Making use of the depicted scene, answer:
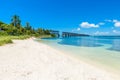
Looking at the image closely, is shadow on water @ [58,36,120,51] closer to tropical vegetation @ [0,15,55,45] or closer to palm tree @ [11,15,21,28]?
tropical vegetation @ [0,15,55,45]

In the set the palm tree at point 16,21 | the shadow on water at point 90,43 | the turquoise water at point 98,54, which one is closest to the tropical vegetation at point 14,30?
the palm tree at point 16,21

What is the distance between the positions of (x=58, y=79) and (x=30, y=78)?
3.79 feet

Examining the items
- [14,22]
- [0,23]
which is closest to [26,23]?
[14,22]

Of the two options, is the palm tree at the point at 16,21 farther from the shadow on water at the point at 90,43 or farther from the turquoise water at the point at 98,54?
the turquoise water at the point at 98,54

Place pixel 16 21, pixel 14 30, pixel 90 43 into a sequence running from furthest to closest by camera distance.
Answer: pixel 16 21 → pixel 14 30 → pixel 90 43

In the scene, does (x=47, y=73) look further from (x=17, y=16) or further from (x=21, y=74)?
(x=17, y=16)

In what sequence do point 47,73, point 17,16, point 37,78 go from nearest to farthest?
1. point 37,78
2. point 47,73
3. point 17,16

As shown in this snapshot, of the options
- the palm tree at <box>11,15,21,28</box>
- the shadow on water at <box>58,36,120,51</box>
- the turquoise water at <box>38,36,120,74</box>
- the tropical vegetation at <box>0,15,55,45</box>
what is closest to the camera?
the turquoise water at <box>38,36,120,74</box>

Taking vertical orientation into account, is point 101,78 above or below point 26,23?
below

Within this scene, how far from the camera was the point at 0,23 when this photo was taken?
59.7m

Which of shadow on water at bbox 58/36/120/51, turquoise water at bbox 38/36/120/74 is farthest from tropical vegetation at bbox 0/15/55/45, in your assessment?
turquoise water at bbox 38/36/120/74

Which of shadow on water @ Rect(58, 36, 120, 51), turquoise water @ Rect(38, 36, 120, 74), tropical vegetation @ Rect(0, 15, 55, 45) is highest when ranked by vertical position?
tropical vegetation @ Rect(0, 15, 55, 45)

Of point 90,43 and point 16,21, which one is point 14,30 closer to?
point 16,21

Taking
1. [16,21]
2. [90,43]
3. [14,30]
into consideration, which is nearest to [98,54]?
[90,43]
